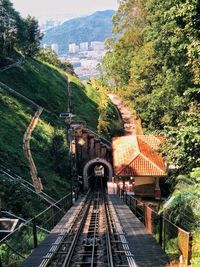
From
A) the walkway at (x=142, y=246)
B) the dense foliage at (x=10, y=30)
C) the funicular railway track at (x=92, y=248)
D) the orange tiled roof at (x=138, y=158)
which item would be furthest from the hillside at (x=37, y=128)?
the walkway at (x=142, y=246)

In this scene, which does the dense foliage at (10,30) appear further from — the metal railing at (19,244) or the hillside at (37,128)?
the metal railing at (19,244)

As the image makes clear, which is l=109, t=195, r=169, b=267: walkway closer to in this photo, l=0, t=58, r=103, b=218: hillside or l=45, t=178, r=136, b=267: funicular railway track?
l=45, t=178, r=136, b=267: funicular railway track

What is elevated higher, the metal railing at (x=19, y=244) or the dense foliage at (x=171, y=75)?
the dense foliage at (x=171, y=75)

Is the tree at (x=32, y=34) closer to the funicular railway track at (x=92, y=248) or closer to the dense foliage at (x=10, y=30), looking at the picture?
the dense foliage at (x=10, y=30)

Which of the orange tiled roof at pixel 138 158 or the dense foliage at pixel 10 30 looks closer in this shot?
the orange tiled roof at pixel 138 158

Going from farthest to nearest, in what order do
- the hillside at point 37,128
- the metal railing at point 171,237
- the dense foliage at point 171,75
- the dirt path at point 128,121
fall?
the dirt path at point 128,121, the hillside at point 37,128, the dense foliage at point 171,75, the metal railing at point 171,237

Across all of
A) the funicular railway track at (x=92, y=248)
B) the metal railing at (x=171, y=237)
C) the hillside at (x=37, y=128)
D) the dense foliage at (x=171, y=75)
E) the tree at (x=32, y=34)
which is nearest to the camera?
the metal railing at (x=171, y=237)

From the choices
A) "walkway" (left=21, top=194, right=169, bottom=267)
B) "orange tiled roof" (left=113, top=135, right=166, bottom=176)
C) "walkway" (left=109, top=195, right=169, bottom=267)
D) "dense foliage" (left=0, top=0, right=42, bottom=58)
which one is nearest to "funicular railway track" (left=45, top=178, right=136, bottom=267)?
"walkway" (left=21, top=194, right=169, bottom=267)

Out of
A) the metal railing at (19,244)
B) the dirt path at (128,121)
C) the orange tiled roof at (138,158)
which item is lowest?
the metal railing at (19,244)
